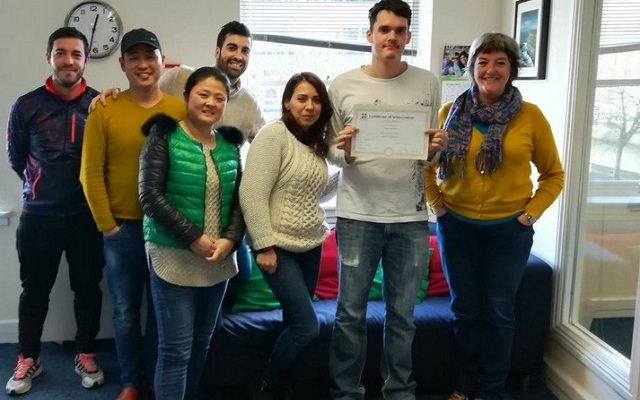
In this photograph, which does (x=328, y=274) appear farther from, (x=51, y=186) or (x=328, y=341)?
(x=51, y=186)

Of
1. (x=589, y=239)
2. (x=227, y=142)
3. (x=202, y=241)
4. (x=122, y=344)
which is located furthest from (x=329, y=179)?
(x=589, y=239)

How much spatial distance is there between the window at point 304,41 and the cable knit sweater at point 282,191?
1.35 metres

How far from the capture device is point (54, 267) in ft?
8.23

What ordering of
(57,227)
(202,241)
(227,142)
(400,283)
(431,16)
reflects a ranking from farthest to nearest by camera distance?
(431,16) < (57,227) < (400,283) < (227,142) < (202,241)

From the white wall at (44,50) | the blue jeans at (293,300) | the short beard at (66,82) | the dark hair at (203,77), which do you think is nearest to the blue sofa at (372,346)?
the blue jeans at (293,300)

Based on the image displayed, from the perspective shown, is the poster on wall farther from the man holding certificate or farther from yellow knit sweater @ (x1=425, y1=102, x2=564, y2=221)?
the man holding certificate

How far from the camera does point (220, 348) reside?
2438 millimetres

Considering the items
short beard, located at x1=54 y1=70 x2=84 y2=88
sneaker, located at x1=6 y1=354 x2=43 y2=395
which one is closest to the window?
short beard, located at x1=54 y1=70 x2=84 y2=88

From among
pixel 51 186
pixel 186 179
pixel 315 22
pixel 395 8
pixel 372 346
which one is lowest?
pixel 372 346

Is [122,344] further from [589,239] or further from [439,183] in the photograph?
[589,239]

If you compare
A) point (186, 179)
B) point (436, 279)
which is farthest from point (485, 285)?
point (186, 179)

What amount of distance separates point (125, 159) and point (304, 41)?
157 centimetres

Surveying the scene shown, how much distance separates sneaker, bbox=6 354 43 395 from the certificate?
5.81 ft

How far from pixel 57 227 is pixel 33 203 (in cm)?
14
